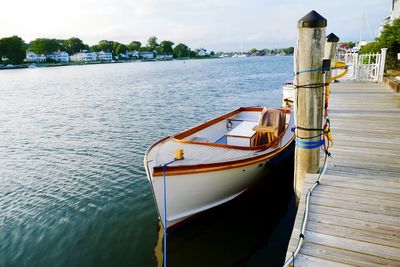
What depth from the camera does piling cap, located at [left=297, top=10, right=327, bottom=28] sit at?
444 cm

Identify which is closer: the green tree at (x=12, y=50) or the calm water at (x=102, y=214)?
the calm water at (x=102, y=214)

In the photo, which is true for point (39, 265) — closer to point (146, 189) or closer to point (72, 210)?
point (72, 210)

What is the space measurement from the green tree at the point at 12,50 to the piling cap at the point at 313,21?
143 m

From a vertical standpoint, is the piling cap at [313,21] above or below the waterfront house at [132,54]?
below

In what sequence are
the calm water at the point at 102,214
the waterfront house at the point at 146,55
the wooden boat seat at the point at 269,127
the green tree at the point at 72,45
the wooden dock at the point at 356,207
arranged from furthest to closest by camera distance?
the waterfront house at the point at 146,55 < the green tree at the point at 72,45 < the wooden boat seat at the point at 269,127 < the calm water at the point at 102,214 < the wooden dock at the point at 356,207

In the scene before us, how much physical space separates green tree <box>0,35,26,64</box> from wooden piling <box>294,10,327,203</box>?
5635 inches

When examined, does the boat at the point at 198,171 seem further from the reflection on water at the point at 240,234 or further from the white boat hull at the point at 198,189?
the reflection on water at the point at 240,234

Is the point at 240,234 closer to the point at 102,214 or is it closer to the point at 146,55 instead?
the point at 102,214

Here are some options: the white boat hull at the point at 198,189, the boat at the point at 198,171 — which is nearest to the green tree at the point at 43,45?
the boat at the point at 198,171

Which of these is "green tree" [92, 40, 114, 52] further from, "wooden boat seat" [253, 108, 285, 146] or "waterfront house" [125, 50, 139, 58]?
"wooden boat seat" [253, 108, 285, 146]

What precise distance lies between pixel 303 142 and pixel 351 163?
51.1 inches

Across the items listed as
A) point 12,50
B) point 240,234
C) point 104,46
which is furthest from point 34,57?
point 240,234

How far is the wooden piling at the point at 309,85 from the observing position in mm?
4520

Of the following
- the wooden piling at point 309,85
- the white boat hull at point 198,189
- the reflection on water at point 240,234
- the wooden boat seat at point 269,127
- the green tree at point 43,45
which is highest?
the green tree at point 43,45
